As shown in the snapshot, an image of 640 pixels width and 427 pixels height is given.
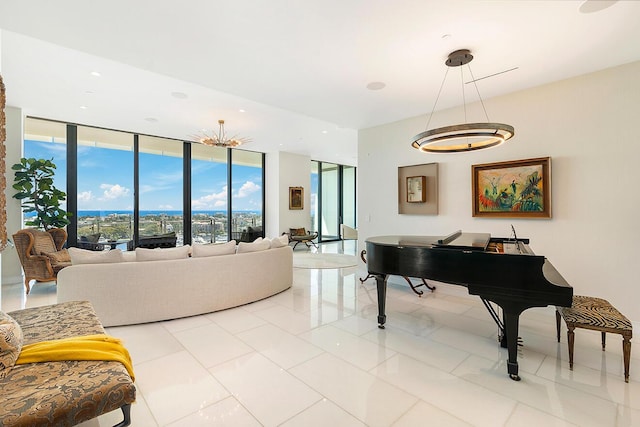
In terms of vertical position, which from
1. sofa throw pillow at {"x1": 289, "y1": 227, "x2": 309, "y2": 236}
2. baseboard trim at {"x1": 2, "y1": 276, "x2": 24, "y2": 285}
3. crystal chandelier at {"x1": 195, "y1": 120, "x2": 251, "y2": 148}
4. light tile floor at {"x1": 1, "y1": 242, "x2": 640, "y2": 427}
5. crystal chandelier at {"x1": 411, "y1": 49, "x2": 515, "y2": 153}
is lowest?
light tile floor at {"x1": 1, "y1": 242, "x2": 640, "y2": 427}

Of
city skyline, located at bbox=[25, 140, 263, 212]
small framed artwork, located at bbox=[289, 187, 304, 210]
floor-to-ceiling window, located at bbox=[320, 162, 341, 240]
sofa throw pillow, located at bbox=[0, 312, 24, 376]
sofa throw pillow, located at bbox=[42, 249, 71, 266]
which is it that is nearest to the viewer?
sofa throw pillow, located at bbox=[0, 312, 24, 376]

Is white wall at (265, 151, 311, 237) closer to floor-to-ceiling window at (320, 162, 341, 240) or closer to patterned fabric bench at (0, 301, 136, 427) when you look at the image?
floor-to-ceiling window at (320, 162, 341, 240)

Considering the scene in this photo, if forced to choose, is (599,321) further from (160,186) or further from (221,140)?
(160,186)

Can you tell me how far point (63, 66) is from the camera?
11.8 ft

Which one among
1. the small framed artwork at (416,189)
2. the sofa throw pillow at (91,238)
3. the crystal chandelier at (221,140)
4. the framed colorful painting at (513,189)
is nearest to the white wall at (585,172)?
the framed colorful painting at (513,189)

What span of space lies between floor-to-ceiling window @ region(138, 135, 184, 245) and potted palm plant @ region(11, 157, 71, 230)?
1948mm

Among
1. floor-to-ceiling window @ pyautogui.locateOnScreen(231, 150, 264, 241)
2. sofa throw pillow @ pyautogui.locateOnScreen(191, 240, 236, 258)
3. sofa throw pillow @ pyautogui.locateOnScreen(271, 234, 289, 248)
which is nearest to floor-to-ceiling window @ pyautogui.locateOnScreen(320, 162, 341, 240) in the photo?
floor-to-ceiling window @ pyautogui.locateOnScreen(231, 150, 264, 241)

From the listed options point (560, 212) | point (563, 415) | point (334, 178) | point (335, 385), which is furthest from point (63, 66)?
point (334, 178)

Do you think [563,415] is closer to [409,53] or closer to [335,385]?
[335,385]

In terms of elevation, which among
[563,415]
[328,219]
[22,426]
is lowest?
[563,415]

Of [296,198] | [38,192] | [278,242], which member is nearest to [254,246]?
[278,242]

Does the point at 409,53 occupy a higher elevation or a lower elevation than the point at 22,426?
higher

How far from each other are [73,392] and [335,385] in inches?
62.6

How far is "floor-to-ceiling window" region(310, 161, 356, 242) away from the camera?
11078mm
